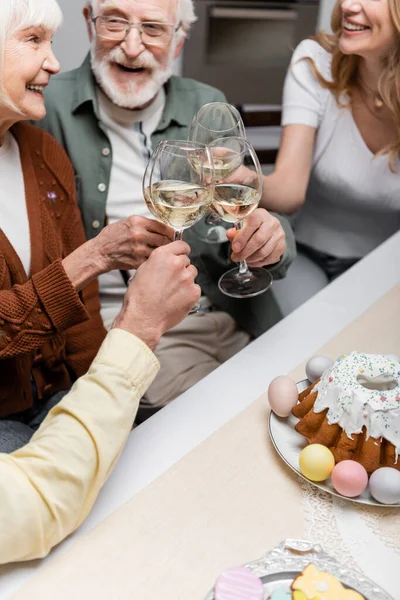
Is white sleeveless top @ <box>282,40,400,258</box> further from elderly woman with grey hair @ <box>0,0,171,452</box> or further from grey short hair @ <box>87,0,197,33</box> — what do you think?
elderly woman with grey hair @ <box>0,0,171,452</box>

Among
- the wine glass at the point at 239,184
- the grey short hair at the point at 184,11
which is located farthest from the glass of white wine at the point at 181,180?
the grey short hair at the point at 184,11

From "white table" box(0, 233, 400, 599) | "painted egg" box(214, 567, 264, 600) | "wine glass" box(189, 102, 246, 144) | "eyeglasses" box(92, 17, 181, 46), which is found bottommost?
"white table" box(0, 233, 400, 599)

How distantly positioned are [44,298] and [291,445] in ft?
1.58

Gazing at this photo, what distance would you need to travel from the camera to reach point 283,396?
38.6 inches

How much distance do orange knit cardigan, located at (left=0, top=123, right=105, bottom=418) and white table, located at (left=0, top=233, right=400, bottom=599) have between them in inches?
10.4

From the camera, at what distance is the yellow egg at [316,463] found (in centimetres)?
88

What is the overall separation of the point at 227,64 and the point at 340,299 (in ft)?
7.20

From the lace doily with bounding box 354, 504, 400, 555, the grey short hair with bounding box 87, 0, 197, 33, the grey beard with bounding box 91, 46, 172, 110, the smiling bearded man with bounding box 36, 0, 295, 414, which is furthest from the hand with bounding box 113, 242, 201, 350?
the grey short hair with bounding box 87, 0, 197, 33

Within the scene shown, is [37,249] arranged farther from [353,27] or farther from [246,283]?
[353,27]

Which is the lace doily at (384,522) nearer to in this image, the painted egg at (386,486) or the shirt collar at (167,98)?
the painted egg at (386,486)

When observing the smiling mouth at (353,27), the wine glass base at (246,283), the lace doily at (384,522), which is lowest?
the lace doily at (384,522)

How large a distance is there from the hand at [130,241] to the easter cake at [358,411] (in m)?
0.40

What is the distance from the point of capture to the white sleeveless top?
6.20ft

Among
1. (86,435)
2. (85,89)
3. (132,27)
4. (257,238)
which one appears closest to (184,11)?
(132,27)
